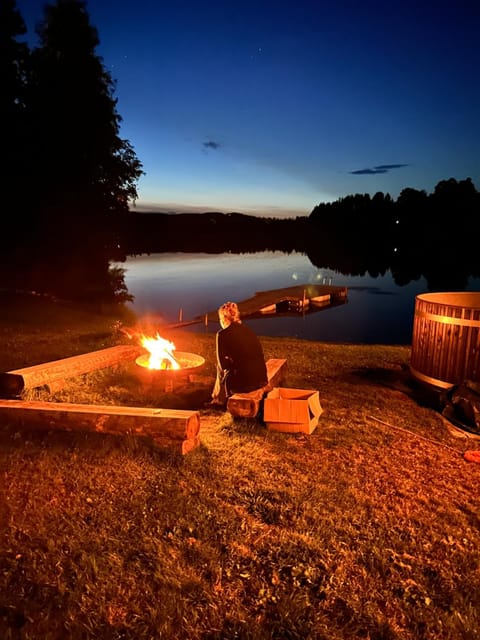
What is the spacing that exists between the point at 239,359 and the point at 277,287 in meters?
40.0

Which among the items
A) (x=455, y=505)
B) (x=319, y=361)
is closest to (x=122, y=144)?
(x=319, y=361)

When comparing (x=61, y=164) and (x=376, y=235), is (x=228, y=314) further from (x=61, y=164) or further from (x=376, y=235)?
(x=376, y=235)

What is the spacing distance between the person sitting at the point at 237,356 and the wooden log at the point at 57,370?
275cm

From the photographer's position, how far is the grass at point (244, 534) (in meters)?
3.10

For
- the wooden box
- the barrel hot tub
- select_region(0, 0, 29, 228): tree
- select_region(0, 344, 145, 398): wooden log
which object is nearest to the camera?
the wooden box

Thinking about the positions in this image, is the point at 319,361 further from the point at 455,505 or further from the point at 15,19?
the point at 15,19

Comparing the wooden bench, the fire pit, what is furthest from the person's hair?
the fire pit

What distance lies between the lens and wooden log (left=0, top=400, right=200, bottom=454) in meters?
5.16

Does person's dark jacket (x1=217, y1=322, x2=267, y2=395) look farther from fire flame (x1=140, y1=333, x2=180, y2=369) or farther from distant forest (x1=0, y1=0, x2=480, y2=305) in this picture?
distant forest (x1=0, y1=0, x2=480, y2=305)

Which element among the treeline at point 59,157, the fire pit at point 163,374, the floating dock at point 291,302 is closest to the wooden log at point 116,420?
the fire pit at point 163,374

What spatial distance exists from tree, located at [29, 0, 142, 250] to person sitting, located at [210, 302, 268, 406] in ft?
81.1

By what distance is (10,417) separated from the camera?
18.2 feet

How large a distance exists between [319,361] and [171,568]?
288 inches

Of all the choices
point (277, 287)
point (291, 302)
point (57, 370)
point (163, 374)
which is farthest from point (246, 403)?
point (277, 287)
